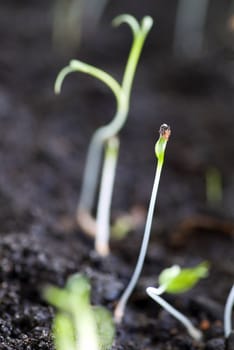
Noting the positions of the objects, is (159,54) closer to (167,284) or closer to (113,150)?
(113,150)

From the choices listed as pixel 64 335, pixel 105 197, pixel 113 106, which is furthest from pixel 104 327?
pixel 113 106

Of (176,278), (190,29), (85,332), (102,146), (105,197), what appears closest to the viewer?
(85,332)

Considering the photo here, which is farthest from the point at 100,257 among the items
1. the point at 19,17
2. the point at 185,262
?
the point at 19,17

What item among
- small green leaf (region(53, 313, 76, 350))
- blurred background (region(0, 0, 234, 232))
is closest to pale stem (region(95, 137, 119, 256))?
blurred background (region(0, 0, 234, 232))

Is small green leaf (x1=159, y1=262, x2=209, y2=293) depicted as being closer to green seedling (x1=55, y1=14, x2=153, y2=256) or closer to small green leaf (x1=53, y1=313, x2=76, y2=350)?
small green leaf (x1=53, y1=313, x2=76, y2=350)

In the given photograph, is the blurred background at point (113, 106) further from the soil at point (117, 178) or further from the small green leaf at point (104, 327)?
the small green leaf at point (104, 327)

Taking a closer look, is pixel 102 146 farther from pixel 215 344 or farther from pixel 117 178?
pixel 215 344
